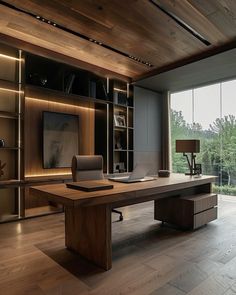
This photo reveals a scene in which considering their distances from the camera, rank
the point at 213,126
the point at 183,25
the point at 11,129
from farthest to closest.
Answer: the point at 213,126 < the point at 11,129 < the point at 183,25

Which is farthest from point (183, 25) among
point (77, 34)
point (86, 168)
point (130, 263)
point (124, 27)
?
point (130, 263)

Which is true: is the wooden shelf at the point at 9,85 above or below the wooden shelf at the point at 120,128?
above

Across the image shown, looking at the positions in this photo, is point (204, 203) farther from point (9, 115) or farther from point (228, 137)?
point (9, 115)

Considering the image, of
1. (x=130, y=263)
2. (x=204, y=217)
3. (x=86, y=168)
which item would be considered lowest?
(x=130, y=263)

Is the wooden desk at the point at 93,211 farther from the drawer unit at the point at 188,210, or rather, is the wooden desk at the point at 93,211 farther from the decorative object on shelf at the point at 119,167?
the decorative object on shelf at the point at 119,167

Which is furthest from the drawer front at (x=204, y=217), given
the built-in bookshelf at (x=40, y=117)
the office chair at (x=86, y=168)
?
the built-in bookshelf at (x=40, y=117)

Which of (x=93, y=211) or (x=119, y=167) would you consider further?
(x=119, y=167)

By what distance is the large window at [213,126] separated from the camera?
16.7ft

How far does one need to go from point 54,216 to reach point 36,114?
1793 millimetres

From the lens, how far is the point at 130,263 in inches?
85.6

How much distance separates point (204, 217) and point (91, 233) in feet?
5.75

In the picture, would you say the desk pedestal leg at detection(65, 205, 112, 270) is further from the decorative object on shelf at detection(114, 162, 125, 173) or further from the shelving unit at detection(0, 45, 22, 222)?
the decorative object on shelf at detection(114, 162, 125, 173)

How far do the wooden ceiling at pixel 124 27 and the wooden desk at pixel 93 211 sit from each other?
209cm

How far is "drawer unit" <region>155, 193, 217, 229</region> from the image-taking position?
9.91 feet
